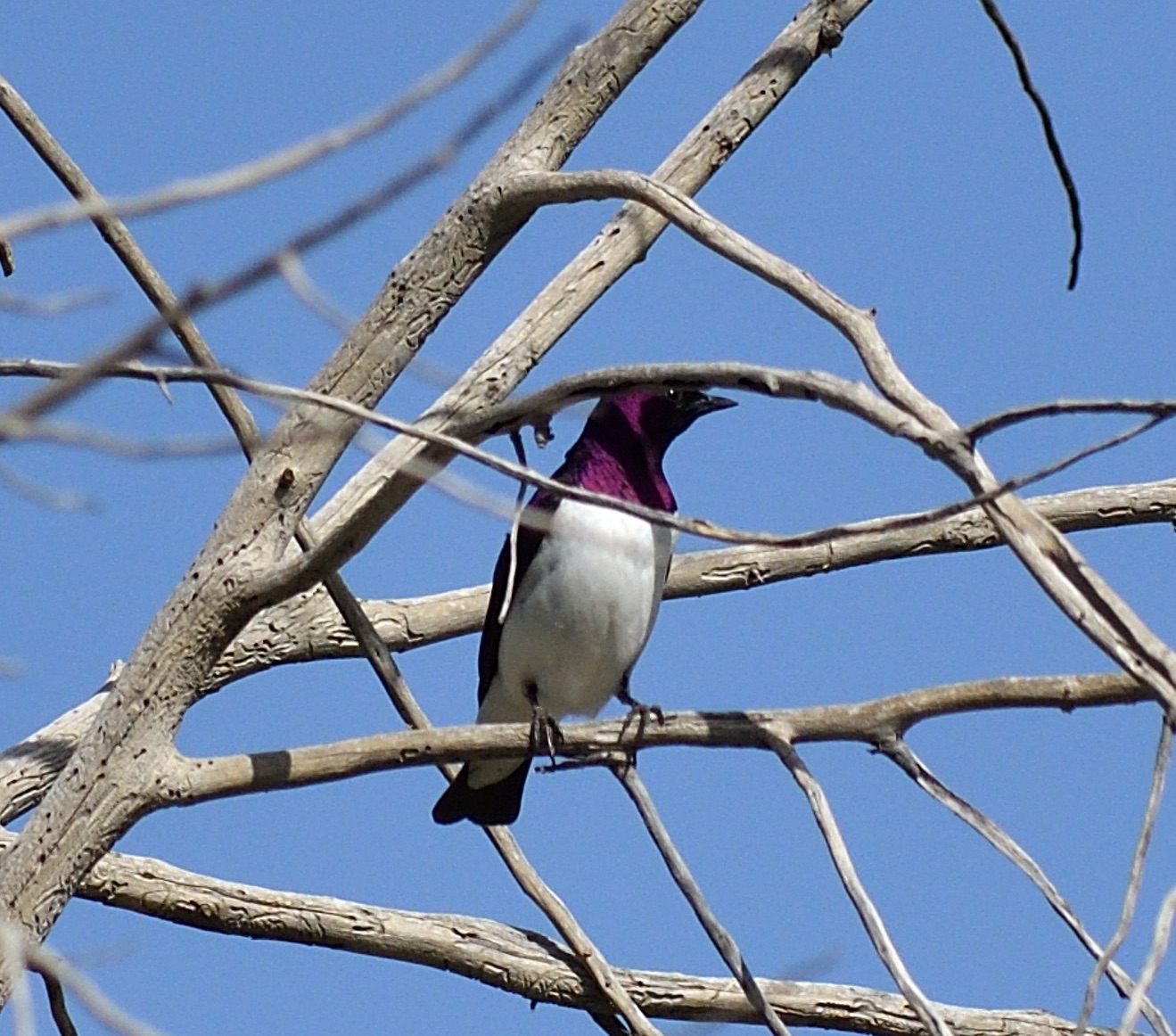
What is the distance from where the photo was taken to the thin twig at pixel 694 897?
3340 mm

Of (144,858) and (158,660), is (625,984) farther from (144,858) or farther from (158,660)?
(158,660)

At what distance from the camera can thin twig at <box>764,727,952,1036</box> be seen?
8.95 feet

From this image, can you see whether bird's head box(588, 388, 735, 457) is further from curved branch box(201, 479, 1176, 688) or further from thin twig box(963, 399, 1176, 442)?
thin twig box(963, 399, 1176, 442)

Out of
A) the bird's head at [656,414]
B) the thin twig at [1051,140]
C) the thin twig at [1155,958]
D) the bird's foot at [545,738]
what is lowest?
the thin twig at [1155,958]

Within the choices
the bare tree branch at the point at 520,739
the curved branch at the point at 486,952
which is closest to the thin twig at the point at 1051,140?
the bare tree branch at the point at 520,739

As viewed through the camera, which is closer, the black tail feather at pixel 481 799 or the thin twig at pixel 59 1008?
the thin twig at pixel 59 1008

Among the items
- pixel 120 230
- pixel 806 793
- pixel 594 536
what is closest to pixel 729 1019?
pixel 594 536

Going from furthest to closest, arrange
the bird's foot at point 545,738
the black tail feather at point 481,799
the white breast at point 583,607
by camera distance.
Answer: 1. the black tail feather at point 481,799
2. the white breast at point 583,607
3. the bird's foot at point 545,738

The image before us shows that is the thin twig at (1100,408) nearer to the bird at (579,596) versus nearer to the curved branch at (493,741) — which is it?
the curved branch at (493,741)

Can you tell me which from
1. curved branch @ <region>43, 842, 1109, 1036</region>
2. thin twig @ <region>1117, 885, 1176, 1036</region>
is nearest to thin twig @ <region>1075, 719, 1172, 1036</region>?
thin twig @ <region>1117, 885, 1176, 1036</region>

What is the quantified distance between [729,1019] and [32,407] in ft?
12.1

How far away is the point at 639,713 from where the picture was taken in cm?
441

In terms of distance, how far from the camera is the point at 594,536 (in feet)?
17.5

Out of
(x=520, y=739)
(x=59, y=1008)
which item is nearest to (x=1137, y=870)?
(x=520, y=739)
